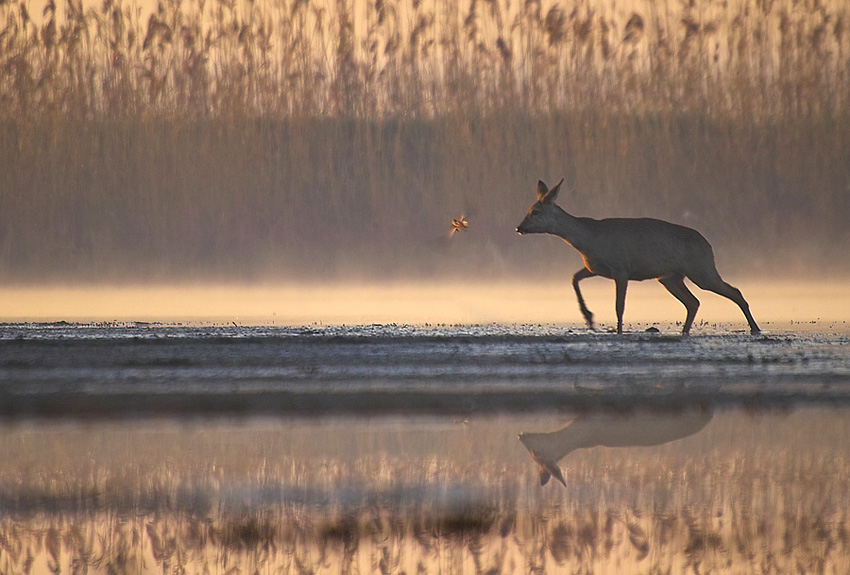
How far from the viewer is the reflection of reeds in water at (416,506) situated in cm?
234

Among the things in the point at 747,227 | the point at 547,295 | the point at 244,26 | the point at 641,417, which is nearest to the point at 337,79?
the point at 244,26

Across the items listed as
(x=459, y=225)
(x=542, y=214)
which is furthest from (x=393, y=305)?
(x=542, y=214)

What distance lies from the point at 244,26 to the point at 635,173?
14.2 feet

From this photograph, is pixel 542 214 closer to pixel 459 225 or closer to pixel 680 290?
pixel 459 225

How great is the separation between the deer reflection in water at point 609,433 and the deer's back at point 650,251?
346cm

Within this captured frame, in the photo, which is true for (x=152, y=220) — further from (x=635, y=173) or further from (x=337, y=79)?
(x=635, y=173)

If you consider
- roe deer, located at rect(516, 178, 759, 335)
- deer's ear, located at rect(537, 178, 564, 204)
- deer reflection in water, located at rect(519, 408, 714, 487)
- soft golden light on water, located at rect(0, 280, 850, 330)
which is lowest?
deer reflection in water, located at rect(519, 408, 714, 487)

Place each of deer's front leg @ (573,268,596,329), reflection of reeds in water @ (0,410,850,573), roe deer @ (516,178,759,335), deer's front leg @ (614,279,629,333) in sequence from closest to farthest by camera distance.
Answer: reflection of reeds in water @ (0,410,850,573)
deer's front leg @ (614,279,629,333)
deer's front leg @ (573,268,596,329)
roe deer @ (516,178,759,335)

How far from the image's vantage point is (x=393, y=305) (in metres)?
8.85

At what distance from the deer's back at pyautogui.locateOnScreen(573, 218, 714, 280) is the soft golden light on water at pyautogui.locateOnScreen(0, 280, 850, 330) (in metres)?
0.54

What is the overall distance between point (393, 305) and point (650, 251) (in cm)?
249

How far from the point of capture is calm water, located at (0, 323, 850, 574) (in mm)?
2402

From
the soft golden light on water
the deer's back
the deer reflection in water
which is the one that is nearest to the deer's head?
the deer's back

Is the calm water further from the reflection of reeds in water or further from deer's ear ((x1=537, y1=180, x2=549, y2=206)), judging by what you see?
deer's ear ((x1=537, y1=180, x2=549, y2=206))
